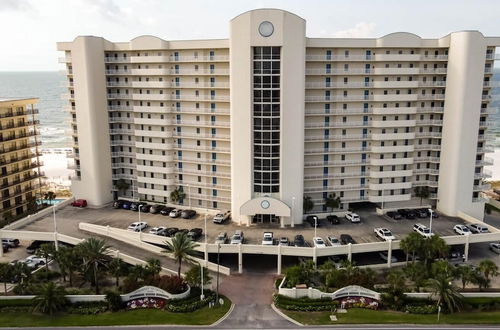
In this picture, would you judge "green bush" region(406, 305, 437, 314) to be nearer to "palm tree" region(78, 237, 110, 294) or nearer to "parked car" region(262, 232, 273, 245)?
"parked car" region(262, 232, 273, 245)

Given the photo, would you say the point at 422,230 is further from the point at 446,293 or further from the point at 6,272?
the point at 6,272

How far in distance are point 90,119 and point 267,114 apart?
3095cm

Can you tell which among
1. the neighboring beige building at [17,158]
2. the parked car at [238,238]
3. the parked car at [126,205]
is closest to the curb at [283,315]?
the parked car at [238,238]

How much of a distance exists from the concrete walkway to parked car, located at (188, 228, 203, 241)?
27.2ft

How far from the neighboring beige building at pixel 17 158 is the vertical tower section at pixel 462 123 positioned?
2846 inches

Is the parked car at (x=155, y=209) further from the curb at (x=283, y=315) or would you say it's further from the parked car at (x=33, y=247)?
the curb at (x=283, y=315)

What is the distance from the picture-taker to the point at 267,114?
2454 inches

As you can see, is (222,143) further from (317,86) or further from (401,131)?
(401,131)

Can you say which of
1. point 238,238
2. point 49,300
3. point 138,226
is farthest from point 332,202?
point 49,300

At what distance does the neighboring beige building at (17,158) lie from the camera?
249ft

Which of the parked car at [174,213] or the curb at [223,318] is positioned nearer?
the curb at [223,318]

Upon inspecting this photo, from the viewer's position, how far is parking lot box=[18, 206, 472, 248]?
6069cm

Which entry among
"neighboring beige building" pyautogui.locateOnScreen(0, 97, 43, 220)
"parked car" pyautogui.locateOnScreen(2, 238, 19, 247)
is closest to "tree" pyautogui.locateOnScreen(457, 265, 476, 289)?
"parked car" pyautogui.locateOnScreen(2, 238, 19, 247)

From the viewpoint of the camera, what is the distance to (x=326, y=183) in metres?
69.7
